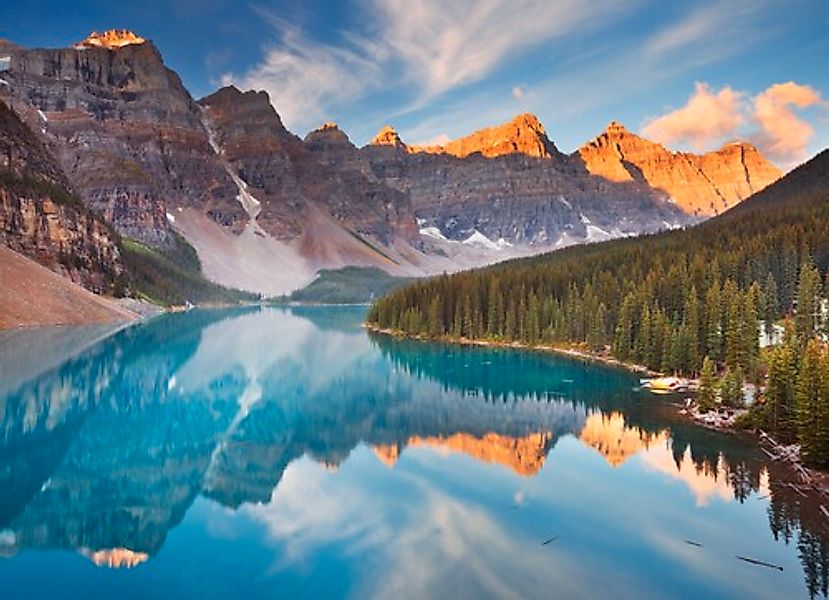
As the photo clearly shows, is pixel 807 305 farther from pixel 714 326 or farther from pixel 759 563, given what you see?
pixel 759 563

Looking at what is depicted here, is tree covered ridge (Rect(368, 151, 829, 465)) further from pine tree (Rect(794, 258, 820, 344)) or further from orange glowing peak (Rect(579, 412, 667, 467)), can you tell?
orange glowing peak (Rect(579, 412, 667, 467))

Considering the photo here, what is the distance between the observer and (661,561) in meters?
23.1

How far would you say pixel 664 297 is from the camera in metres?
75.6

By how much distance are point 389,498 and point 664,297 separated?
177ft

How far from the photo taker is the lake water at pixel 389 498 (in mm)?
21562

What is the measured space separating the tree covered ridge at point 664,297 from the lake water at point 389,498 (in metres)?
9.07

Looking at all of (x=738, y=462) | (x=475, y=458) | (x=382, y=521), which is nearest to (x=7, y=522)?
(x=382, y=521)

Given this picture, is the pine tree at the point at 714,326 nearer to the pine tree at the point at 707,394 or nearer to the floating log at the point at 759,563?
the pine tree at the point at 707,394

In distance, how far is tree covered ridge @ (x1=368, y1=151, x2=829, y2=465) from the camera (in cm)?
6047

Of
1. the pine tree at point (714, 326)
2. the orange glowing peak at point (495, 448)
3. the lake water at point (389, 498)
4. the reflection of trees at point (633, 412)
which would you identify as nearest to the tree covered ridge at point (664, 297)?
the pine tree at point (714, 326)

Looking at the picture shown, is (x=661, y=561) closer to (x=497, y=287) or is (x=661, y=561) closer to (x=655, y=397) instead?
(x=655, y=397)

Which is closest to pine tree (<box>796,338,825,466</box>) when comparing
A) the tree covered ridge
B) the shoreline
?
the tree covered ridge

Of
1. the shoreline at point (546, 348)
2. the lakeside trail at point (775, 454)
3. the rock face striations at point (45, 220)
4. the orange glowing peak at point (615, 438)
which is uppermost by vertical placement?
the rock face striations at point (45, 220)

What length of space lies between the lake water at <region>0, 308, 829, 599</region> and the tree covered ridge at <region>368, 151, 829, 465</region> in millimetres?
9074
